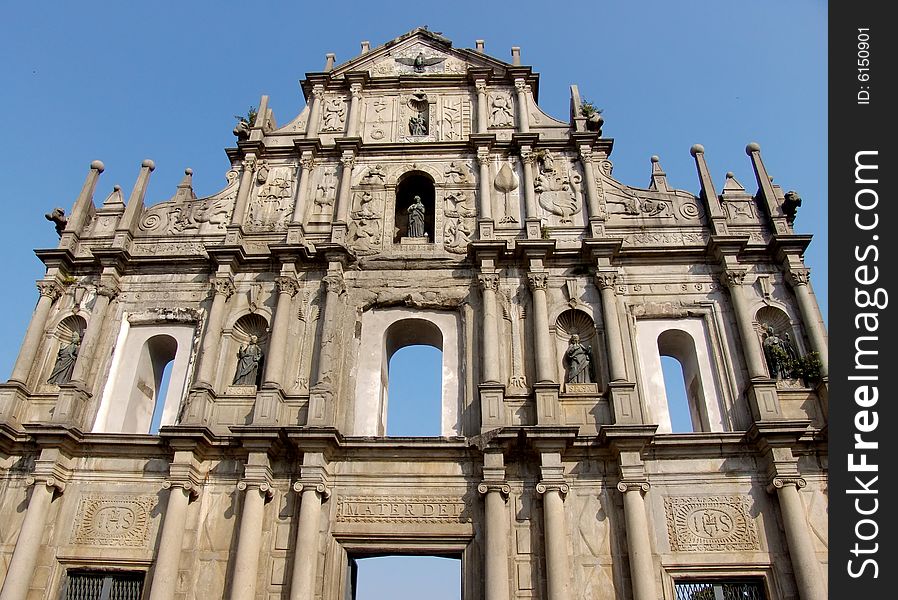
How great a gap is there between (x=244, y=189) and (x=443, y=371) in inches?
239

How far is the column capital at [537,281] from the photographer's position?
1338cm

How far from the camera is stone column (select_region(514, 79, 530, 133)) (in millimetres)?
16206

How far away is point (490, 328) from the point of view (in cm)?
1289

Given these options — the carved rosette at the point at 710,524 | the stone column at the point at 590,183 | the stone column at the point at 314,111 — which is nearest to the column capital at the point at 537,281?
the stone column at the point at 590,183

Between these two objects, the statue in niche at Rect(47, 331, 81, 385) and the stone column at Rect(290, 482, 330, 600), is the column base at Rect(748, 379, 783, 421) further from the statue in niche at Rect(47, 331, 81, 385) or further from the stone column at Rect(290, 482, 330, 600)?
the statue in niche at Rect(47, 331, 81, 385)

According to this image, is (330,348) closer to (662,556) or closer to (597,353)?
(597,353)

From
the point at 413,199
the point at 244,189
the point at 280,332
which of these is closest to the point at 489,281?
the point at 413,199

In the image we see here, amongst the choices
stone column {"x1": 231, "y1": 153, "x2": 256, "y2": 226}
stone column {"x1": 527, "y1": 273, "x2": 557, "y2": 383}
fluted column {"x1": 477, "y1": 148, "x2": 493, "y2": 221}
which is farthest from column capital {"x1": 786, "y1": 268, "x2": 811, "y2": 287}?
stone column {"x1": 231, "y1": 153, "x2": 256, "y2": 226}

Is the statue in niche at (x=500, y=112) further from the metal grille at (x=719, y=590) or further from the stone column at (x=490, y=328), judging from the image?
the metal grille at (x=719, y=590)

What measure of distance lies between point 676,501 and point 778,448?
1764 millimetres

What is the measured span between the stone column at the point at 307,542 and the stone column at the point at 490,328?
3314 mm

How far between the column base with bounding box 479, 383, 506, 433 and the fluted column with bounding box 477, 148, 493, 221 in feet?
12.6

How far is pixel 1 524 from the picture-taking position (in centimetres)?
1150

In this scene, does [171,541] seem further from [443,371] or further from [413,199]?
[413,199]
